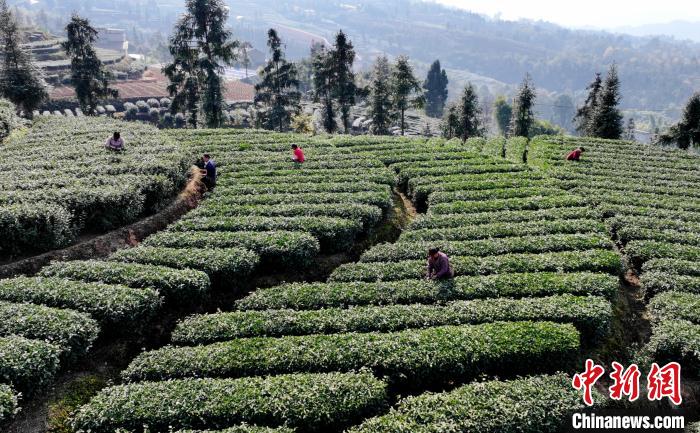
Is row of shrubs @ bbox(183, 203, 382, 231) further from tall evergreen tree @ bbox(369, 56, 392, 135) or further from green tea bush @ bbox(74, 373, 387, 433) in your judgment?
tall evergreen tree @ bbox(369, 56, 392, 135)

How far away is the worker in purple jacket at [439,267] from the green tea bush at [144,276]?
7.52 metres

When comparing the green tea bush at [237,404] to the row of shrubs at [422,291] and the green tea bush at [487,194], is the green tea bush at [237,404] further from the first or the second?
the green tea bush at [487,194]

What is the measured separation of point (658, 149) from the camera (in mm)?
38281

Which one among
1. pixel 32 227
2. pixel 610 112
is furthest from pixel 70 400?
pixel 610 112

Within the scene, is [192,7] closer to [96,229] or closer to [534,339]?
[96,229]

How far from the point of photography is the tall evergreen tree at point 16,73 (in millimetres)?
43062

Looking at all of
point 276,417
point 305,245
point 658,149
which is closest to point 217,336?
point 276,417

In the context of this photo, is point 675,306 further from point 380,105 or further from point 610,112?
point 380,105

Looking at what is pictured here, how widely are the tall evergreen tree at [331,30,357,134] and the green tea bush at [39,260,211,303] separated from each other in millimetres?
44088

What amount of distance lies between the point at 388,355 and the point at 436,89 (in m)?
168

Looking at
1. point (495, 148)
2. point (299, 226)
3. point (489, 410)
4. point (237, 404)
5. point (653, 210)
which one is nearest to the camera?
point (489, 410)

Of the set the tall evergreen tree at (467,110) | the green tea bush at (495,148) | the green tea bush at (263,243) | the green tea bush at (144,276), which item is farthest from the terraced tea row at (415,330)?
the tall evergreen tree at (467,110)

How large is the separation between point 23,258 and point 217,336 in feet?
26.7

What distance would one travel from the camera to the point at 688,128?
44.6 m
